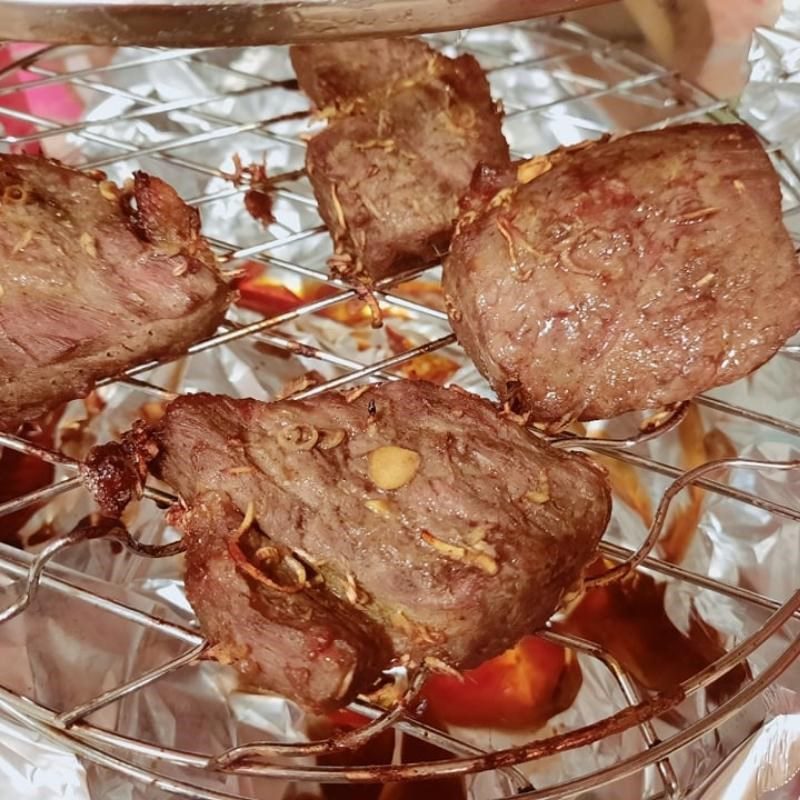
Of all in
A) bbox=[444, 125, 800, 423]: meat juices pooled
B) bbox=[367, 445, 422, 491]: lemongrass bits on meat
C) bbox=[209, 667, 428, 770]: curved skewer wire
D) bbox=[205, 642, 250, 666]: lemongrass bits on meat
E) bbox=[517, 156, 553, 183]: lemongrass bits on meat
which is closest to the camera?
bbox=[209, 667, 428, 770]: curved skewer wire

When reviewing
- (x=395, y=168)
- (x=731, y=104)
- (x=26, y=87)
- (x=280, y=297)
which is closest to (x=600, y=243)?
(x=395, y=168)

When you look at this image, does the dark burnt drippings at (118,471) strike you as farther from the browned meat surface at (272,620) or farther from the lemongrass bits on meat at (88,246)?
the lemongrass bits on meat at (88,246)

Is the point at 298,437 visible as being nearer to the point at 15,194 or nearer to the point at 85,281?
the point at 85,281

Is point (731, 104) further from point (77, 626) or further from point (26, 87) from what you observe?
point (77, 626)

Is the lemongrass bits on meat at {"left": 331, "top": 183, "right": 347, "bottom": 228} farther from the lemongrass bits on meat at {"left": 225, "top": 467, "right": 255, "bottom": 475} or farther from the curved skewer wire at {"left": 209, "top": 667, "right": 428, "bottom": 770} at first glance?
the curved skewer wire at {"left": 209, "top": 667, "right": 428, "bottom": 770}

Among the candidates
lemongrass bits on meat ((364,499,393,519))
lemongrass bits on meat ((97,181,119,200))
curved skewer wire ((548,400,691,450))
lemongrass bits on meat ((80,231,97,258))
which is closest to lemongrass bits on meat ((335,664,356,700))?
lemongrass bits on meat ((364,499,393,519))

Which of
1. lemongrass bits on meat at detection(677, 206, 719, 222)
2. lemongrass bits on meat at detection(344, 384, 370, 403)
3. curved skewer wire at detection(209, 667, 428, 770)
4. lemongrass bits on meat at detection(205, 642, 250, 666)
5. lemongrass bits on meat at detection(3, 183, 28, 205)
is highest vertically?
lemongrass bits on meat at detection(3, 183, 28, 205)

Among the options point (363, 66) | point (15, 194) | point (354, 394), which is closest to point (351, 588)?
point (354, 394)

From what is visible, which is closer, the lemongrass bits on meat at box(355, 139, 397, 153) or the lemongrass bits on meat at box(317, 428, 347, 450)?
the lemongrass bits on meat at box(317, 428, 347, 450)

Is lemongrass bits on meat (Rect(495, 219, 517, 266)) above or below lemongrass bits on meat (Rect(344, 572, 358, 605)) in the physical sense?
above
